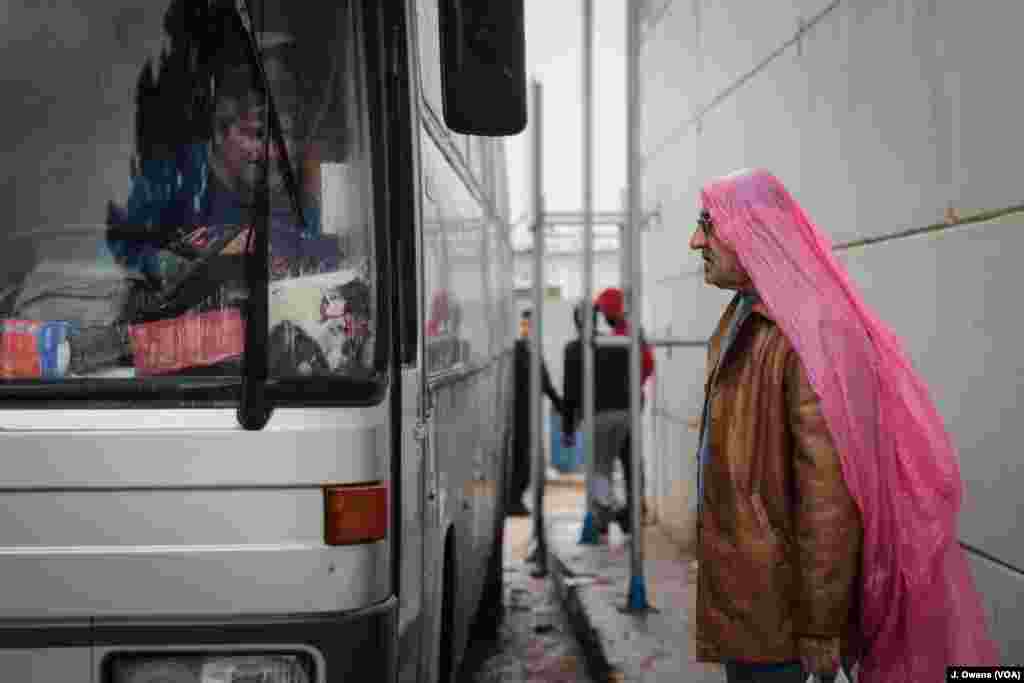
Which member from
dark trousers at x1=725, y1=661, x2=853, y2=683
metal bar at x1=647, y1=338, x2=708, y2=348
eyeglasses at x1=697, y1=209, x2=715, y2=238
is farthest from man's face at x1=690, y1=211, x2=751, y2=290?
metal bar at x1=647, y1=338, x2=708, y2=348

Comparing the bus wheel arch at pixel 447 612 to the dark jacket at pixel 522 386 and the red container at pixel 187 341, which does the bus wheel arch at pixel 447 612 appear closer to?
the red container at pixel 187 341

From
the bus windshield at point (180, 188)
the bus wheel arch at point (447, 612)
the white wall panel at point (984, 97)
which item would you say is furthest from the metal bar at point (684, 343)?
the bus windshield at point (180, 188)

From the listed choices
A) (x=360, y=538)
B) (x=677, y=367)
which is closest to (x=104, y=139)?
(x=360, y=538)

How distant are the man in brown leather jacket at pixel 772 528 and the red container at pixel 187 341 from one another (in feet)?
4.11

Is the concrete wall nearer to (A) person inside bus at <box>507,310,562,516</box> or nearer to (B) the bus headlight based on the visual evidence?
(B) the bus headlight

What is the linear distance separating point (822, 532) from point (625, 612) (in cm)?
404

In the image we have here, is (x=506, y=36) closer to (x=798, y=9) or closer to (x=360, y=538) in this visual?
(x=360, y=538)

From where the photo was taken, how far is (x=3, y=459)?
2.48 m

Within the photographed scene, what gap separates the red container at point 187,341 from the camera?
101 inches

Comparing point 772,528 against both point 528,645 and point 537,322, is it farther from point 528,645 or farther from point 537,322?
point 537,322

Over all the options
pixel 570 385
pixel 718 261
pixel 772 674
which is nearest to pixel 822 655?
pixel 772 674

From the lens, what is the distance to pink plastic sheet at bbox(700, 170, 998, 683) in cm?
279

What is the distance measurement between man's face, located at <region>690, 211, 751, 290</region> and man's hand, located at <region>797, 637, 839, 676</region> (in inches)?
36.7

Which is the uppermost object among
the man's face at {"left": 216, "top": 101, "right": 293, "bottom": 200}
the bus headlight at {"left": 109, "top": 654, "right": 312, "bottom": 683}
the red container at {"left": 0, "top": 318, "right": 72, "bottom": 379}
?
the man's face at {"left": 216, "top": 101, "right": 293, "bottom": 200}
